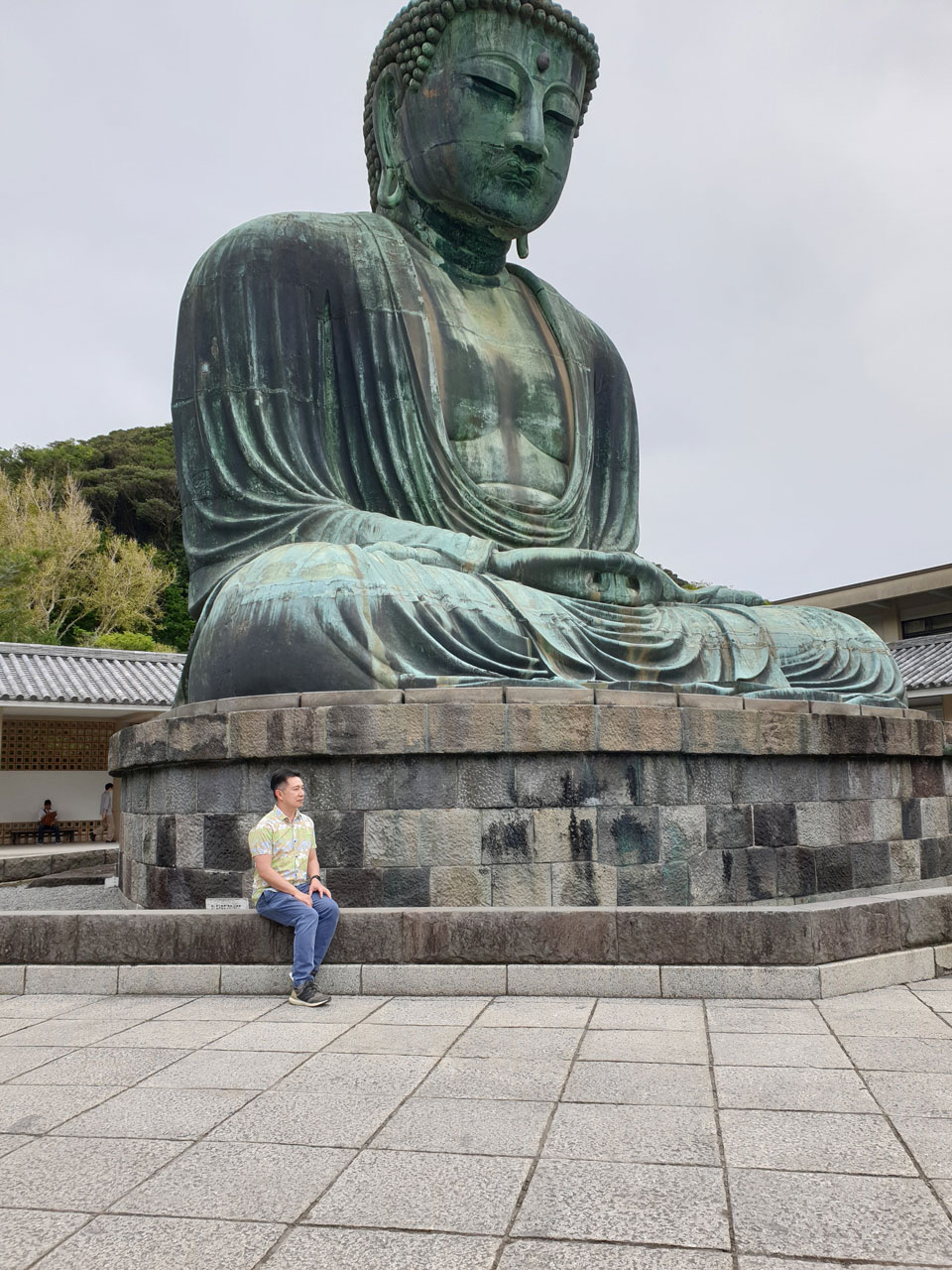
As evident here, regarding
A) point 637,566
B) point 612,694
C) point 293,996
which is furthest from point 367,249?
point 293,996

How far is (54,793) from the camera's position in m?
17.0

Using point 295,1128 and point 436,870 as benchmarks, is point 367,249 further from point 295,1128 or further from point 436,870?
point 295,1128

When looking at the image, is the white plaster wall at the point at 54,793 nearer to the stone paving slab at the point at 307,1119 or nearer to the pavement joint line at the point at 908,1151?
the stone paving slab at the point at 307,1119

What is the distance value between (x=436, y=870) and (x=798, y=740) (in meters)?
2.03

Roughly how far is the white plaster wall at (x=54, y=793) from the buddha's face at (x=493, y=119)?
12.3 meters

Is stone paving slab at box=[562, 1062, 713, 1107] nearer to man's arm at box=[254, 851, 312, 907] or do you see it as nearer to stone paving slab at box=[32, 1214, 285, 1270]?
stone paving slab at box=[32, 1214, 285, 1270]

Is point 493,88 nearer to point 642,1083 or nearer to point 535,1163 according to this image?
point 642,1083

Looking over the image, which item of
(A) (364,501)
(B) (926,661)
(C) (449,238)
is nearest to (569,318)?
(C) (449,238)

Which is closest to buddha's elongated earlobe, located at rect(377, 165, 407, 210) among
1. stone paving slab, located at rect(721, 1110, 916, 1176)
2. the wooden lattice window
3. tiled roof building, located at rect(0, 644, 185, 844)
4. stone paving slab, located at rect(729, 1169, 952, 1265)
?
stone paving slab, located at rect(721, 1110, 916, 1176)

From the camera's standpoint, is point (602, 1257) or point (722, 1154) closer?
point (602, 1257)

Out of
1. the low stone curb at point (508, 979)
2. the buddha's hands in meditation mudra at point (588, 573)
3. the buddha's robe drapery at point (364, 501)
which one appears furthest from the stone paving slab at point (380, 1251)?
the buddha's hands in meditation mudra at point (588, 573)

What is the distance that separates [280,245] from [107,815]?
11336 millimetres

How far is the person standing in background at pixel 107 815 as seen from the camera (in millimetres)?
16094

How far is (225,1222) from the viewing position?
212 centimetres
